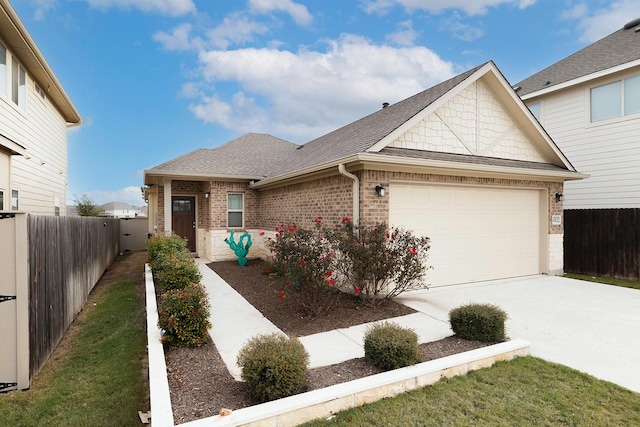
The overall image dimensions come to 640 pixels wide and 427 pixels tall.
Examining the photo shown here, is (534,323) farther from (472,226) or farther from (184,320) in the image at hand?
(184,320)

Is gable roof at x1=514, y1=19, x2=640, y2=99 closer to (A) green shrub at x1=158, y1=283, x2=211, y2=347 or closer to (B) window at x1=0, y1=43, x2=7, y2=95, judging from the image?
(A) green shrub at x1=158, y1=283, x2=211, y2=347

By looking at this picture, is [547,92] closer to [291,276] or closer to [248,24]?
[248,24]

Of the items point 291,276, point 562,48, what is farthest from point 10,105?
point 562,48

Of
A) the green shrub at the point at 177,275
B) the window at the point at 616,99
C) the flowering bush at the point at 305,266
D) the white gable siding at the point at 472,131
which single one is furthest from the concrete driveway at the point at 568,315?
the window at the point at 616,99

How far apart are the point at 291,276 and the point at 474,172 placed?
5513 millimetres

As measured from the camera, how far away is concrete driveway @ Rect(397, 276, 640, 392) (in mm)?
4453

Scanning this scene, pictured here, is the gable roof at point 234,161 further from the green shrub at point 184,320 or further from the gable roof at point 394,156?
the green shrub at point 184,320

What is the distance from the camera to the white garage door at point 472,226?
8.18 meters

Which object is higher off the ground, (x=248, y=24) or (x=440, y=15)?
(x=440, y=15)

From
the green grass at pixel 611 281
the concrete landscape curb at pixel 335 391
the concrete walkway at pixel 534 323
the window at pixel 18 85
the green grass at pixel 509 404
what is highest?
the window at pixel 18 85

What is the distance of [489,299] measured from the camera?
24.4ft

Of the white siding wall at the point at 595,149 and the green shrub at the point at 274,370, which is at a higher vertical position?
the white siding wall at the point at 595,149

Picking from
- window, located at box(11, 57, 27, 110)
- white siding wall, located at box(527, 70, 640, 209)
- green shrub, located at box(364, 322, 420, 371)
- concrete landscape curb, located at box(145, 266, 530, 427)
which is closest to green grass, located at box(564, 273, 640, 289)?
white siding wall, located at box(527, 70, 640, 209)

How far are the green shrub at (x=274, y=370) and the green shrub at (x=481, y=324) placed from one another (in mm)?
2568
